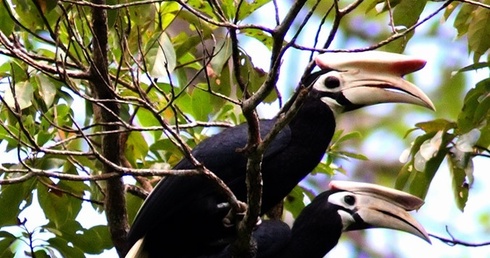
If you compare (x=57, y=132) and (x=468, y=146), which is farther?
(x=57, y=132)

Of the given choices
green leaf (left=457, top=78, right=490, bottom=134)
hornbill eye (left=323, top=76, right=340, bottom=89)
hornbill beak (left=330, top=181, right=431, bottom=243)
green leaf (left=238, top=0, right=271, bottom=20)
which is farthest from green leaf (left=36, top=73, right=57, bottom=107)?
green leaf (left=457, top=78, right=490, bottom=134)

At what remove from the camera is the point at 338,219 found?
381 cm

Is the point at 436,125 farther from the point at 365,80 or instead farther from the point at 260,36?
the point at 260,36

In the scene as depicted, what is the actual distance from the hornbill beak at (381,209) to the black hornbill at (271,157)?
11.5 inches

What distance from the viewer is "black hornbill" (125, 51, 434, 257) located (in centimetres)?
351

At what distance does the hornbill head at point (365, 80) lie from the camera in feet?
11.5

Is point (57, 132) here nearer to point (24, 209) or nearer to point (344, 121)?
point (24, 209)

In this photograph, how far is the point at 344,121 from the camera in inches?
254

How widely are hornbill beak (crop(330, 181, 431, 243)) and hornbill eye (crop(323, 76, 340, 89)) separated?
1.44 ft

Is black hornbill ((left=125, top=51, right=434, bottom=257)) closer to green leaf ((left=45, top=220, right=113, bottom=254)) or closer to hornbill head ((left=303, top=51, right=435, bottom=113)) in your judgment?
hornbill head ((left=303, top=51, right=435, bottom=113))

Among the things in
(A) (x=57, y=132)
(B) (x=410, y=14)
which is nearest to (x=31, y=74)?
(A) (x=57, y=132)

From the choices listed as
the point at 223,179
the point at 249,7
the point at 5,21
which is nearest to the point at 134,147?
the point at 223,179

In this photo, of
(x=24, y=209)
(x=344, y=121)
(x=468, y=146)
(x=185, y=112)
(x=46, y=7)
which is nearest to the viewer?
(x=46, y=7)

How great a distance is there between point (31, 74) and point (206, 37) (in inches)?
27.6
